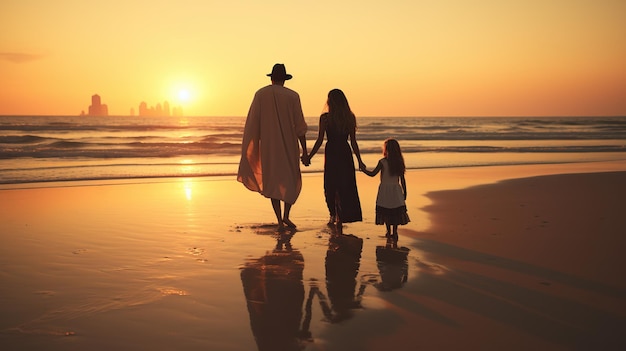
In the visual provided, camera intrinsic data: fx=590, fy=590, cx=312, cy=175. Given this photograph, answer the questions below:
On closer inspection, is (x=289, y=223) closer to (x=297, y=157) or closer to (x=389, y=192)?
(x=297, y=157)

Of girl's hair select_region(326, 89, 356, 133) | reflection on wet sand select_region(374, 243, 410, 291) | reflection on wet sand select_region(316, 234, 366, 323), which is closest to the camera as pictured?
reflection on wet sand select_region(316, 234, 366, 323)

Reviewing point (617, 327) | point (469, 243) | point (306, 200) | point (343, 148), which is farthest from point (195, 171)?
point (617, 327)

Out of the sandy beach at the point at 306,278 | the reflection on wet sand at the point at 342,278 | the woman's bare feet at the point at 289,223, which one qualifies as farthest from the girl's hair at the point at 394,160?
the woman's bare feet at the point at 289,223

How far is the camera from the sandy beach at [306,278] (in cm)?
361

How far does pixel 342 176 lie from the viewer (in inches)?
284

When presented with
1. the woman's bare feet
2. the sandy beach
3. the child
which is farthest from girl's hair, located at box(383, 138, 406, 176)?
the woman's bare feet

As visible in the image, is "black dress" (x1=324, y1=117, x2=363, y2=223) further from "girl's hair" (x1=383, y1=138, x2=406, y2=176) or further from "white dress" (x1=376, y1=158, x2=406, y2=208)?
"girl's hair" (x1=383, y1=138, x2=406, y2=176)

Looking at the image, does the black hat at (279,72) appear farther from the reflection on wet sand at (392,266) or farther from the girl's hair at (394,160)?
the reflection on wet sand at (392,266)

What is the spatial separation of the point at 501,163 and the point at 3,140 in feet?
83.9

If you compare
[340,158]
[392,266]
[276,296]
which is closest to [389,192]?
[340,158]

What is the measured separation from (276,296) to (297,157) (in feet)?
11.1

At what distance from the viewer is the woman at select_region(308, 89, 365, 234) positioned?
712 centimetres

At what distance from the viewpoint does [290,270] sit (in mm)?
5266

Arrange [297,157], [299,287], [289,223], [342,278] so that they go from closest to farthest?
[299,287] → [342,278] → [289,223] → [297,157]
